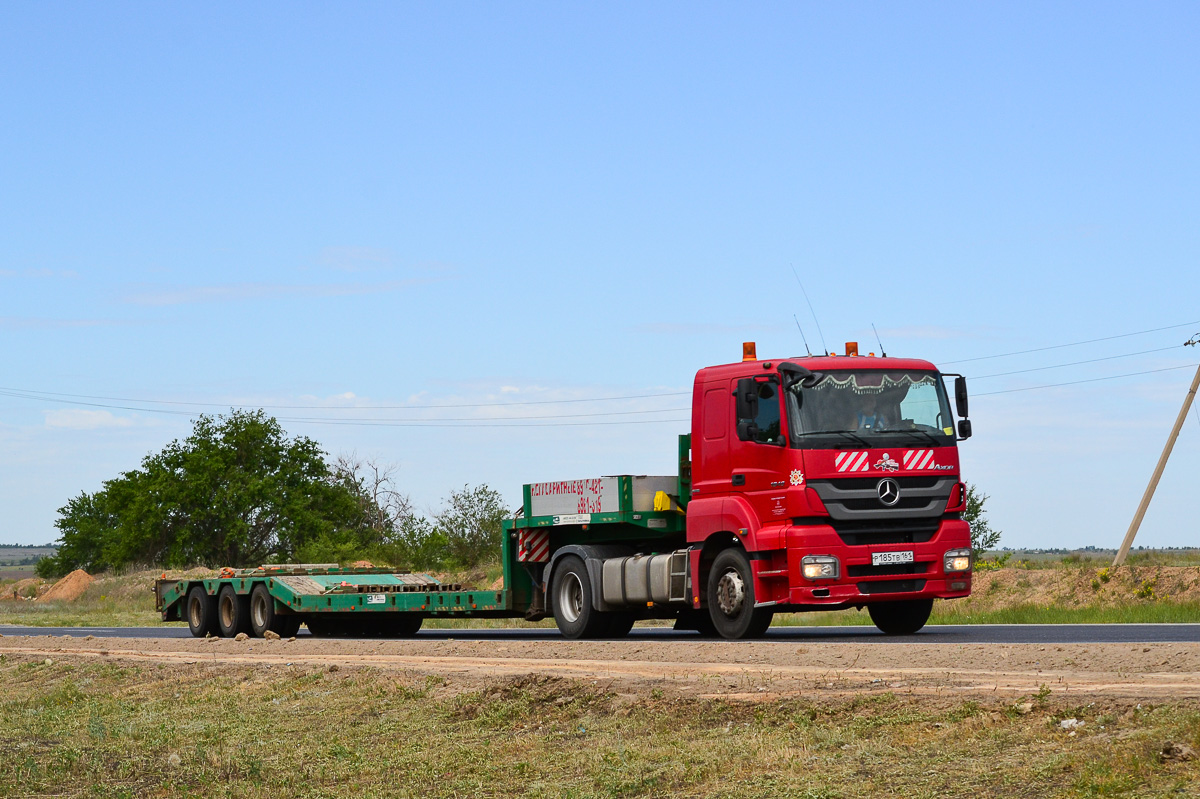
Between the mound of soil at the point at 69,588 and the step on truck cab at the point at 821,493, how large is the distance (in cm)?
5551

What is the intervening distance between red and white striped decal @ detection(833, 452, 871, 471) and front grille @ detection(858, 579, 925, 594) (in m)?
1.39

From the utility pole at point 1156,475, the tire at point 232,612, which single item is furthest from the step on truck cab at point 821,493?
the utility pole at point 1156,475

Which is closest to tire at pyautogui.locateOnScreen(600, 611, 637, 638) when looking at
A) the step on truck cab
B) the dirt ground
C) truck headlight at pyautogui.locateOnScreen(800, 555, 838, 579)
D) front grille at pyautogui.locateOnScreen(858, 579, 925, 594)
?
the dirt ground

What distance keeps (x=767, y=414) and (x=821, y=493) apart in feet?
3.84

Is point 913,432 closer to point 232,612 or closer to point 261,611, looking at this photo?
point 261,611

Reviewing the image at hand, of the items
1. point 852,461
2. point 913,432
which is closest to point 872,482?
point 852,461

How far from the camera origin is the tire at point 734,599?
56.9ft

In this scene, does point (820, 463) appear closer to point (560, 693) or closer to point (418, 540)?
point (560, 693)

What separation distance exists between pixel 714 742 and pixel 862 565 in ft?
23.6

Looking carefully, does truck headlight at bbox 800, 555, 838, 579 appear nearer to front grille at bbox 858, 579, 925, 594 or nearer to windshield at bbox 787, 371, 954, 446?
front grille at bbox 858, 579, 925, 594

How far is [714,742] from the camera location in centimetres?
1010

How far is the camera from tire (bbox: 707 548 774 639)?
17.3m

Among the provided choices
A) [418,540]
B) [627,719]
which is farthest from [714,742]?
[418,540]

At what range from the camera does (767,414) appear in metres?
17.1
